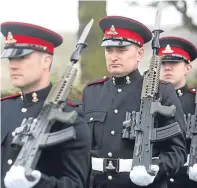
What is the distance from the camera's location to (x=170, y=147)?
3.63 metres

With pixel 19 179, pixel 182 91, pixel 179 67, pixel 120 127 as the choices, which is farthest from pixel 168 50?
pixel 19 179

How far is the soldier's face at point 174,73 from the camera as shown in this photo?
4.84 metres

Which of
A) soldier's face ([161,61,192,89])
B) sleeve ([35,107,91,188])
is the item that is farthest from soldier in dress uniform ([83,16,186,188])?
soldier's face ([161,61,192,89])

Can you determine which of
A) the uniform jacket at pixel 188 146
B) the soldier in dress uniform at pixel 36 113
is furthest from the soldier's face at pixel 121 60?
the uniform jacket at pixel 188 146

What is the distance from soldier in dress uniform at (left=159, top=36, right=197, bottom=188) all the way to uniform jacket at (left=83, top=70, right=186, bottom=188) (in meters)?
0.89

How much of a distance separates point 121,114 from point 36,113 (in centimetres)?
98

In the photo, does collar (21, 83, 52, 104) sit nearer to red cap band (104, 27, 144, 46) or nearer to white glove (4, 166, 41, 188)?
white glove (4, 166, 41, 188)

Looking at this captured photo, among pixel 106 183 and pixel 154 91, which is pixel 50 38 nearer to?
pixel 154 91

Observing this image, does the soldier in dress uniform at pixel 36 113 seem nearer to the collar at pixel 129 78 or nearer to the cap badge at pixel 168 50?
the collar at pixel 129 78

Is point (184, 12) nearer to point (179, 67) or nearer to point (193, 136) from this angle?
point (179, 67)

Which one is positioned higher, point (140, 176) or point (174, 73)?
point (174, 73)

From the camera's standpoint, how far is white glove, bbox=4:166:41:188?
253cm

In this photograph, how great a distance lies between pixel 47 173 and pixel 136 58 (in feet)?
4.42

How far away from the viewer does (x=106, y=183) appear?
12.1ft
